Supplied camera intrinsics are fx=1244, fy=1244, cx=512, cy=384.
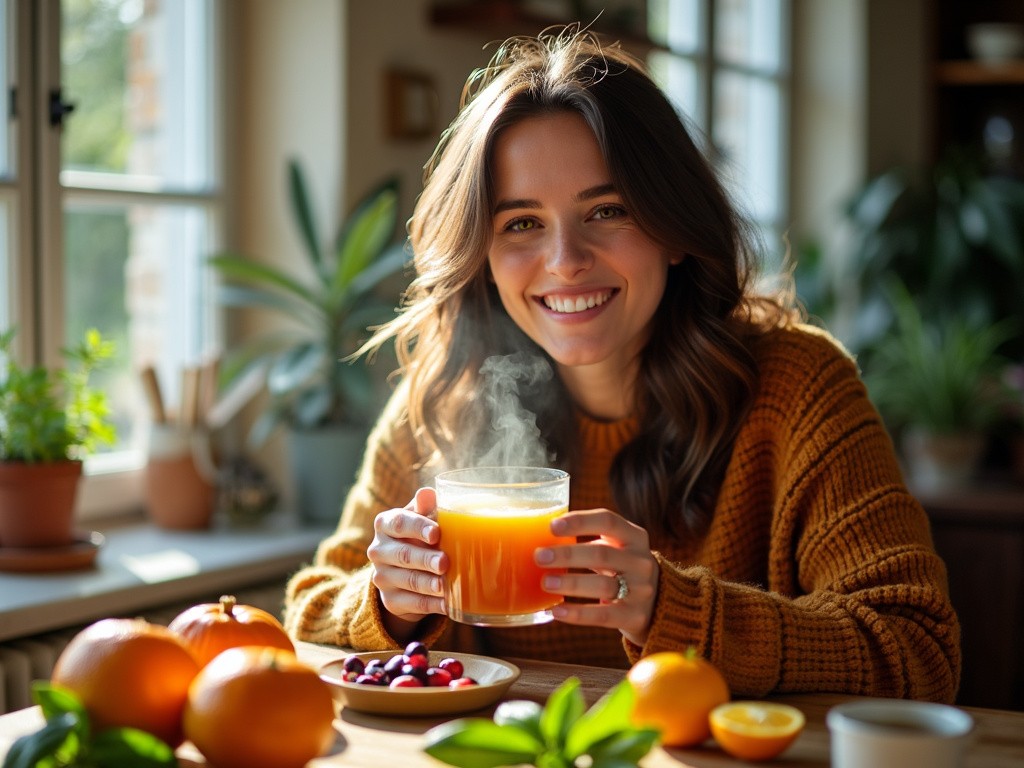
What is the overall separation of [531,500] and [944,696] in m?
0.60

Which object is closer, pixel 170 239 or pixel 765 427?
pixel 765 427

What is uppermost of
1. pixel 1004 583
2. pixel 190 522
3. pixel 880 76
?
pixel 880 76

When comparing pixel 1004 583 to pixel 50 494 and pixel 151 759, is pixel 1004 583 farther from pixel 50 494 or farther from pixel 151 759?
pixel 151 759

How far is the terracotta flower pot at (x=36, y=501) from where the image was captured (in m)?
2.25

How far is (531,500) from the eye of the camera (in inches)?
53.9

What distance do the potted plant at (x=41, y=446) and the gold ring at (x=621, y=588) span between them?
1.29 meters

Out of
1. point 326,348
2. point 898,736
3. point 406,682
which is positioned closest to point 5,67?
point 326,348

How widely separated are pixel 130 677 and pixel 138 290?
2016 mm

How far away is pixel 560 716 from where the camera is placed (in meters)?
1.01

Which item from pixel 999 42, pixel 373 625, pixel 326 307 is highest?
pixel 999 42

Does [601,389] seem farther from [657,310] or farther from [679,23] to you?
[679,23]

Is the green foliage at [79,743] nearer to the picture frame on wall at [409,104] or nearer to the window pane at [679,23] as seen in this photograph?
the picture frame on wall at [409,104]

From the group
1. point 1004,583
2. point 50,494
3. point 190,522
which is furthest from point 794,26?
point 50,494

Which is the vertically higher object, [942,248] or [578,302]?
[942,248]
